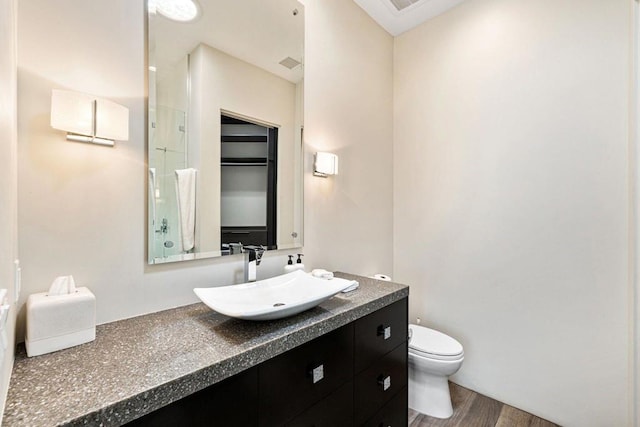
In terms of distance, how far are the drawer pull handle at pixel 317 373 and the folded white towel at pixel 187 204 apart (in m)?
0.77

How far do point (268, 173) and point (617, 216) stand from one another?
6.53ft

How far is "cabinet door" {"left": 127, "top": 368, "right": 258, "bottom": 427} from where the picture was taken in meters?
0.73

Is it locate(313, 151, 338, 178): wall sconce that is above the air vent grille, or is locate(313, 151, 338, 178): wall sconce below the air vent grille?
below

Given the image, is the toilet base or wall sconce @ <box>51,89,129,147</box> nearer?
wall sconce @ <box>51,89,129,147</box>

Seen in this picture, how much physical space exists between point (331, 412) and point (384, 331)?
455 millimetres

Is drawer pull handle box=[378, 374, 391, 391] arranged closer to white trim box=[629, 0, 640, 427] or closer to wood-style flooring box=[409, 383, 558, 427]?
wood-style flooring box=[409, 383, 558, 427]

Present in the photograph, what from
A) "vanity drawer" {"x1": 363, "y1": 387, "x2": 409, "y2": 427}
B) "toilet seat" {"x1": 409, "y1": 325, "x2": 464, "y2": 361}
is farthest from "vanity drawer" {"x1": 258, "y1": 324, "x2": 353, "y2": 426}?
"toilet seat" {"x1": 409, "y1": 325, "x2": 464, "y2": 361}

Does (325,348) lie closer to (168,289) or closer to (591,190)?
(168,289)

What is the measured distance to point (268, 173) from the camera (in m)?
1.71

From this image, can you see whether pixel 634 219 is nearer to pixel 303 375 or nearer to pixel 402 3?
pixel 303 375

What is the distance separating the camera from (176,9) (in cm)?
132

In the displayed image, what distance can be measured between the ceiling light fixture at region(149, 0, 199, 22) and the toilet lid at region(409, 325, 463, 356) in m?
2.26

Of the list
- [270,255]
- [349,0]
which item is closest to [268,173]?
[270,255]

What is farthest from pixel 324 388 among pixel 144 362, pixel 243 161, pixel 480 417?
pixel 480 417
